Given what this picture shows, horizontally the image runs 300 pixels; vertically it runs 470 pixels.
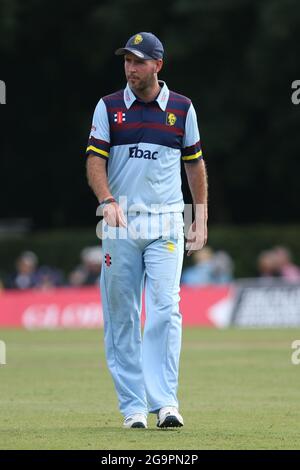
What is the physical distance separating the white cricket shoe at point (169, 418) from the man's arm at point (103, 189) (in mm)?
1318

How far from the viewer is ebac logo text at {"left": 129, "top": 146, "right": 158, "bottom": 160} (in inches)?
359

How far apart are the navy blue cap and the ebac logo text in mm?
650

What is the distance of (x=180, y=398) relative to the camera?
37.6 feet

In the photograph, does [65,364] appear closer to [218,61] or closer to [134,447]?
[134,447]

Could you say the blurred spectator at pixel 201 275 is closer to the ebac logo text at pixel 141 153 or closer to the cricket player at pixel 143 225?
the cricket player at pixel 143 225

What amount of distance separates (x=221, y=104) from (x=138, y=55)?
2610cm

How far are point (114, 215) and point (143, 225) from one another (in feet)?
1.27

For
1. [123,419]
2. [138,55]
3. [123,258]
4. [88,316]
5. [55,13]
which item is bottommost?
[88,316]

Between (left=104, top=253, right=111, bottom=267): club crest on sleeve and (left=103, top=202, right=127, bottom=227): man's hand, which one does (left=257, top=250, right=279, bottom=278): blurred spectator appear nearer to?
(left=104, top=253, right=111, bottom=267): club crest on sleeve

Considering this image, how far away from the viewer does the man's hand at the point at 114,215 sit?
884 centimetres

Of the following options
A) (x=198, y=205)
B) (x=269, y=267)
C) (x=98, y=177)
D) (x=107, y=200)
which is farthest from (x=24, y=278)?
(x=107, y=200)

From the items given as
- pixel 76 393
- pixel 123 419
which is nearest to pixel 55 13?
pixel 76 393

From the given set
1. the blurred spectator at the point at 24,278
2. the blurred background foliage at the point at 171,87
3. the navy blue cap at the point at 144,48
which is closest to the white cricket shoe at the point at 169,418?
the navy blue cap at the point at 144,48
